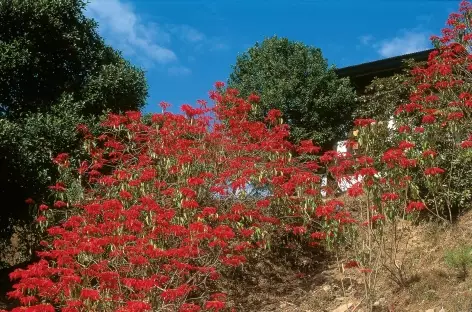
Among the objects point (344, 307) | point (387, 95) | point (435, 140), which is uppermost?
point (387, 95)

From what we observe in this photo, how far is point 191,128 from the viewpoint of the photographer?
12805mm

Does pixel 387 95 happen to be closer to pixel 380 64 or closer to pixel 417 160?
pixel 380 64

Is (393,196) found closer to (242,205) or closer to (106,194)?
(242,205)

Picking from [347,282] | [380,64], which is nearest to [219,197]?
[347,282]

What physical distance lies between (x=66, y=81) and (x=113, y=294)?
5.65 metres

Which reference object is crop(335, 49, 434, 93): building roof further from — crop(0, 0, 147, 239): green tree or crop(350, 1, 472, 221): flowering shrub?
crop(0, 0, 147, 239): green tree

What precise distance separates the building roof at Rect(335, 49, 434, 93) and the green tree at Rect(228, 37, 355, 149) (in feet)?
1.76

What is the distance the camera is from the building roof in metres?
15.3

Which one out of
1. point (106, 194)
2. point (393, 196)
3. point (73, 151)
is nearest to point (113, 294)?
point (106, 194)

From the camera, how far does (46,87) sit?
1355 centimetres

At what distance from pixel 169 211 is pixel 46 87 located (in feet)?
15.5

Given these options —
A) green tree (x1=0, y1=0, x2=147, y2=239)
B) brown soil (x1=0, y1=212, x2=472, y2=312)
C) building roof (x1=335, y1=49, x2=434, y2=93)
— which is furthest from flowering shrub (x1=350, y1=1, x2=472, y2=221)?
green tree (x1=0, y1=0, x2=147, y2=239)

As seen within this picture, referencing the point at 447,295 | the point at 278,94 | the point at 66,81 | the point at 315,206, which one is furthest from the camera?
the point at 278,94

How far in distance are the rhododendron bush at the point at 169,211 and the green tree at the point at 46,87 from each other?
46 centimetres
